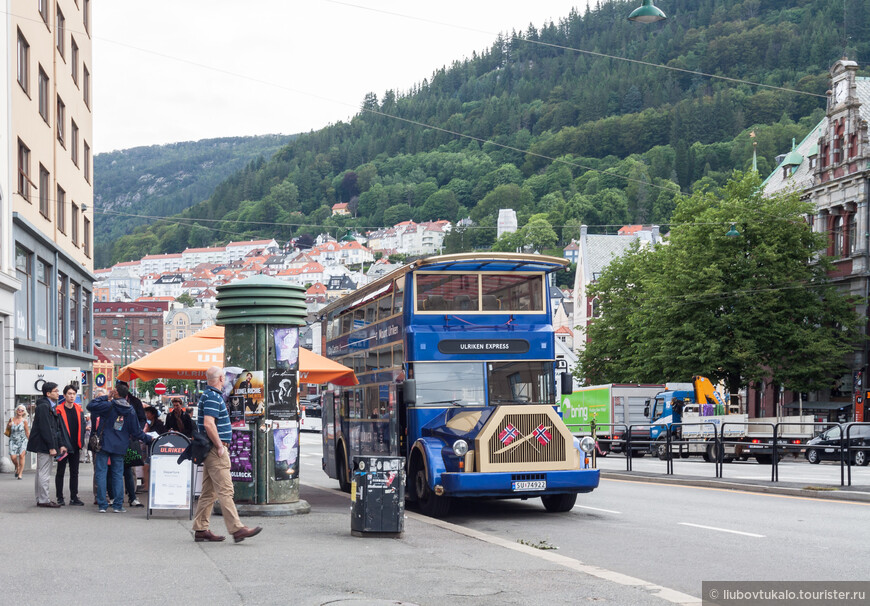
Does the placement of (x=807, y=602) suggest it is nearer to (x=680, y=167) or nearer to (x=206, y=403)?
(x=206, y=403)

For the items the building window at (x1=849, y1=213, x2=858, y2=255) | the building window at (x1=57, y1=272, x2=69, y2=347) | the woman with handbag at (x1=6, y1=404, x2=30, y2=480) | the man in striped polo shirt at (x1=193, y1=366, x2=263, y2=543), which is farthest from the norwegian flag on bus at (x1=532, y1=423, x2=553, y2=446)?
the building window at (x1=849, y1=213, x2=858, y2=255)

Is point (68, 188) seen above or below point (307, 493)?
above

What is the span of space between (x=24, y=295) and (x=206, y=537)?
20961mm

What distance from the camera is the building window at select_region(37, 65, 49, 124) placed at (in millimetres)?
34188

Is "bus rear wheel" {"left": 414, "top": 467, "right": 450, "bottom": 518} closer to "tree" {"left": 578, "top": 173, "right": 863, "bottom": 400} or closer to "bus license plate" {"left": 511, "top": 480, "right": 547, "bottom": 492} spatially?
"bus license plate" {"left": 511, "top": 480, "right": 547, "bottom": 492}

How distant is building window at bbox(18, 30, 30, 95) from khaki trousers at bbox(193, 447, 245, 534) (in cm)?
2184

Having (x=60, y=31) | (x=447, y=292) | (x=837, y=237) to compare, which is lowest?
(x=447, y=292)

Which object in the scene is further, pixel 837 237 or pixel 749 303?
pixel 837 237

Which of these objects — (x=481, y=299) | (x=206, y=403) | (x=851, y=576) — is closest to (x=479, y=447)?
(x=481, y=299)

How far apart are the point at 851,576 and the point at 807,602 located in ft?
5.04

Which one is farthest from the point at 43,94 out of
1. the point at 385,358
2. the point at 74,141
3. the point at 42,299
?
the point at 385,358

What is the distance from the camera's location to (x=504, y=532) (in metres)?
14.7

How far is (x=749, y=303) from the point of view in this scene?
49.5 metres

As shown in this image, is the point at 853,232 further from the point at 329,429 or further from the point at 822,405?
the point at 329,429
